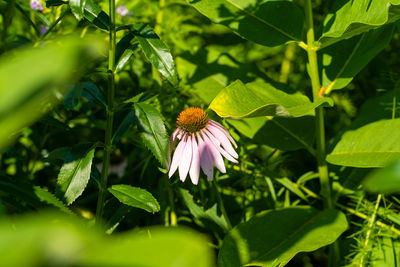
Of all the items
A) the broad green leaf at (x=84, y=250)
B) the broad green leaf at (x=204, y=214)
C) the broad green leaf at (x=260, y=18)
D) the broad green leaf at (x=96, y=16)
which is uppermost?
the broad green leaf at (x=84, y=250)

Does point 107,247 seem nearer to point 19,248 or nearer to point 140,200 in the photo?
point 19,248

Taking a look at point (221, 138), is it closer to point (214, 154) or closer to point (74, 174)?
point (214, 154)

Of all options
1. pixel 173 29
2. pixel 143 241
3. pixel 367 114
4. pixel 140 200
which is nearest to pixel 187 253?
pixel 143 241

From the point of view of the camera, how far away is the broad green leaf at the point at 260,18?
3.78ft

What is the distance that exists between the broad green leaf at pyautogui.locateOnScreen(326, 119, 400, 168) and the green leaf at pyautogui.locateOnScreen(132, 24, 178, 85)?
0.49m

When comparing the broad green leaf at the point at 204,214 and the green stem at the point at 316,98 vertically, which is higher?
the green stem at the point at 316,98

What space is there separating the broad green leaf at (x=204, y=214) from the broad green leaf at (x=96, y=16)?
48 cm

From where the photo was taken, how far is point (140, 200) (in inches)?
34.8

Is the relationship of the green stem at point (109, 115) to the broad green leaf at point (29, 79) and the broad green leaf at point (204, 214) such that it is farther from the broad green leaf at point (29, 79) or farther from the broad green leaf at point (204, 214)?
the broad green leaf at point (29, 79)

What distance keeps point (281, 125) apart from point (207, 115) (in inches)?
10.2

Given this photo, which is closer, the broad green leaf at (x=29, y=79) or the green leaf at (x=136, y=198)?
the broad green leaf at (x=29, y=79)

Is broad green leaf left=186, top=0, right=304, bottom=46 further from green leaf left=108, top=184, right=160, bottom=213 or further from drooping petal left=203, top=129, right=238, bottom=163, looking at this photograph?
green leaf left=108, top=184, right=160, bottom=213

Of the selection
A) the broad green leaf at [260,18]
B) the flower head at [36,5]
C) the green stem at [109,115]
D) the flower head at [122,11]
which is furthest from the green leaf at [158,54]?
the flower head at [122,11]

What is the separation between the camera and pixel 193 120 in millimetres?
1046
